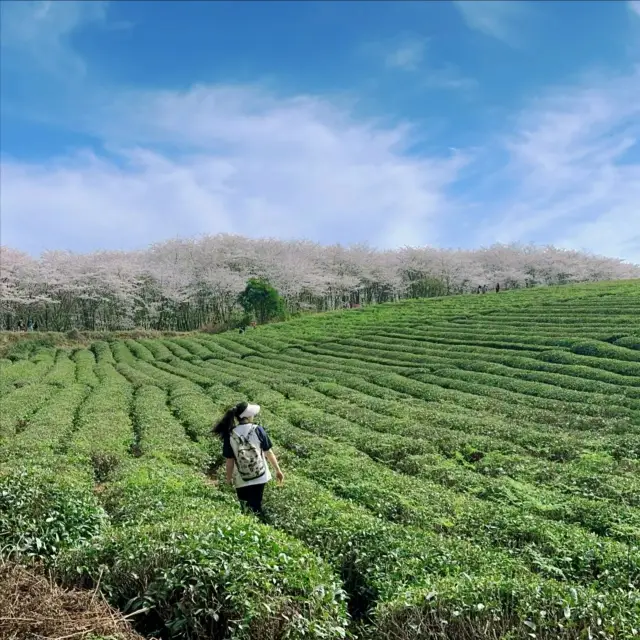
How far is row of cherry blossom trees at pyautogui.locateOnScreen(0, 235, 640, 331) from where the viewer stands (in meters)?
80.2

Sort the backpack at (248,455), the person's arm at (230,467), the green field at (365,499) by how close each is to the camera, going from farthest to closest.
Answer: the person's arm at (230,467), the backpack at (248,455), the green field at (365,499)

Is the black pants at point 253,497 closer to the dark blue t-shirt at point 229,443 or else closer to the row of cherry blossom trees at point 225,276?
the dark blue t-shirt at point 229,443

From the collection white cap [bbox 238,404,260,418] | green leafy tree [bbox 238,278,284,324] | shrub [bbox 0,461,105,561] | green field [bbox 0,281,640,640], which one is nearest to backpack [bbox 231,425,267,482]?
white cap [bbox 238,404,260,418]

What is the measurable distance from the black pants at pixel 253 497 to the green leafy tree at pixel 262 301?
65039 millimetres

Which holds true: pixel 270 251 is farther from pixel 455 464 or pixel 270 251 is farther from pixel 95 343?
pixel 455 464

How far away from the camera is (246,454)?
1012 cm

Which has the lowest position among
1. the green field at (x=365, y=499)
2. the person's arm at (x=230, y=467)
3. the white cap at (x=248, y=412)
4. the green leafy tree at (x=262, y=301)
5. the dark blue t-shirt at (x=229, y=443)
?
the green field at (x=365, y=499)

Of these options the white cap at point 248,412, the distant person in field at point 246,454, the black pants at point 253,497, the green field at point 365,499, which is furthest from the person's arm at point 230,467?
the white cap at point 248,412

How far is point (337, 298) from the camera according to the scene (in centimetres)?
10869

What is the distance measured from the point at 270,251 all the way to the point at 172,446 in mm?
86472

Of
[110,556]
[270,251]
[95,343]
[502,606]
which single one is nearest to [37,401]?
[110,556]

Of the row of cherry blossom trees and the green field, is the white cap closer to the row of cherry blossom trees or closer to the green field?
the green field

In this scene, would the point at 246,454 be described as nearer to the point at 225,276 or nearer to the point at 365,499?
the point at 365,499

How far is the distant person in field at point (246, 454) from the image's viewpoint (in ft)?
33.3
